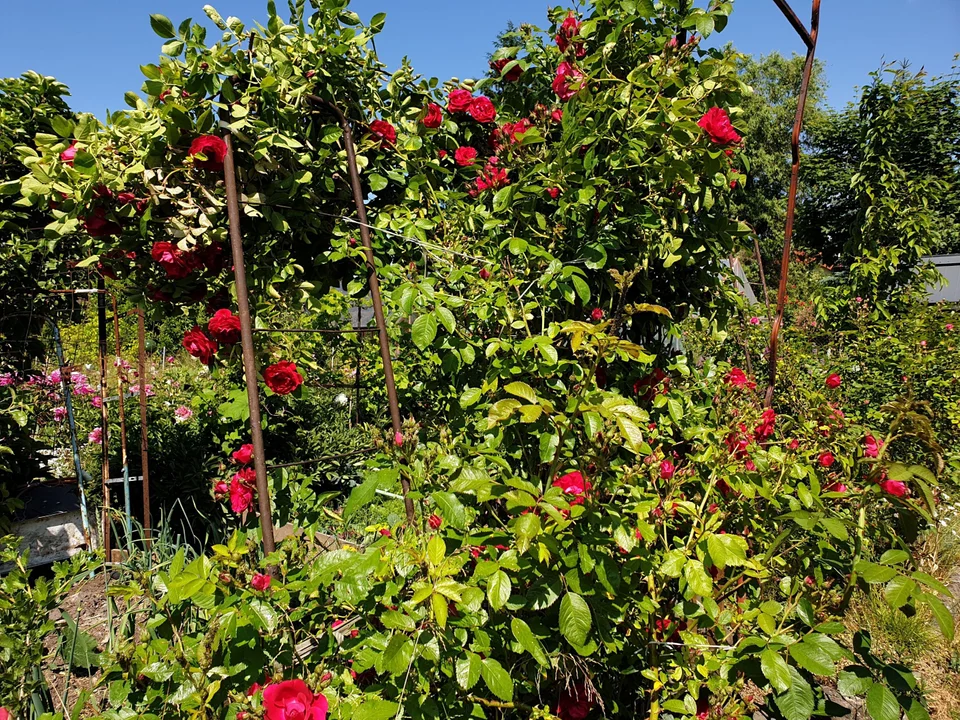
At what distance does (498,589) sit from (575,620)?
0.15 m

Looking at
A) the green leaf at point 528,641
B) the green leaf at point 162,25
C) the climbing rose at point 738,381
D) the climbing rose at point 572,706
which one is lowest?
the climbing rose at point 572,706

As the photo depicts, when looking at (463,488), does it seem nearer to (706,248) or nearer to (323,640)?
(323,640)

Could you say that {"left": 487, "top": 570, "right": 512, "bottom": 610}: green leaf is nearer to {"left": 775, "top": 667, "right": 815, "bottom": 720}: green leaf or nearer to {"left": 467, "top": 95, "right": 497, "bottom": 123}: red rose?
{"left": 775, "top": 667, "right": 815, "bottom": 720}: green leaf

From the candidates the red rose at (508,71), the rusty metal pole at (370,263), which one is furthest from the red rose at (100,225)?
the red rose at (508,71)

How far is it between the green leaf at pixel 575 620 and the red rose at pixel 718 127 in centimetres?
114

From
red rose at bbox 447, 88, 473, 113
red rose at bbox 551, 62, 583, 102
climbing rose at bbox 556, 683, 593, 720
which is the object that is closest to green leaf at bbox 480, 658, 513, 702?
climbing rose at bbox 556, 683, 593, 720

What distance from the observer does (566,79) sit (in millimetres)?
1635

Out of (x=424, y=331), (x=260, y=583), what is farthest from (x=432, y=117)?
(x=260, y=583)

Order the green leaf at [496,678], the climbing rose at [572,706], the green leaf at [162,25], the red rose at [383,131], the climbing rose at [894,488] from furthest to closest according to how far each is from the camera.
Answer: the red rose at [383,131] < the green leaf at [162,25] < the climbing rose at [572,706] < the climbing rose at [894,488] < the green leaf at [496,678]

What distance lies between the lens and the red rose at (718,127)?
138cm

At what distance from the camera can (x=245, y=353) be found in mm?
1267

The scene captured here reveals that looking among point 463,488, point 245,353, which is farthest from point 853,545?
point 245,353

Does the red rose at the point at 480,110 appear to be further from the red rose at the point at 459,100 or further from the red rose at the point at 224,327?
the red rose at the point at 224,327

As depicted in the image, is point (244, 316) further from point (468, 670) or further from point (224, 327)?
point (468, 670)
